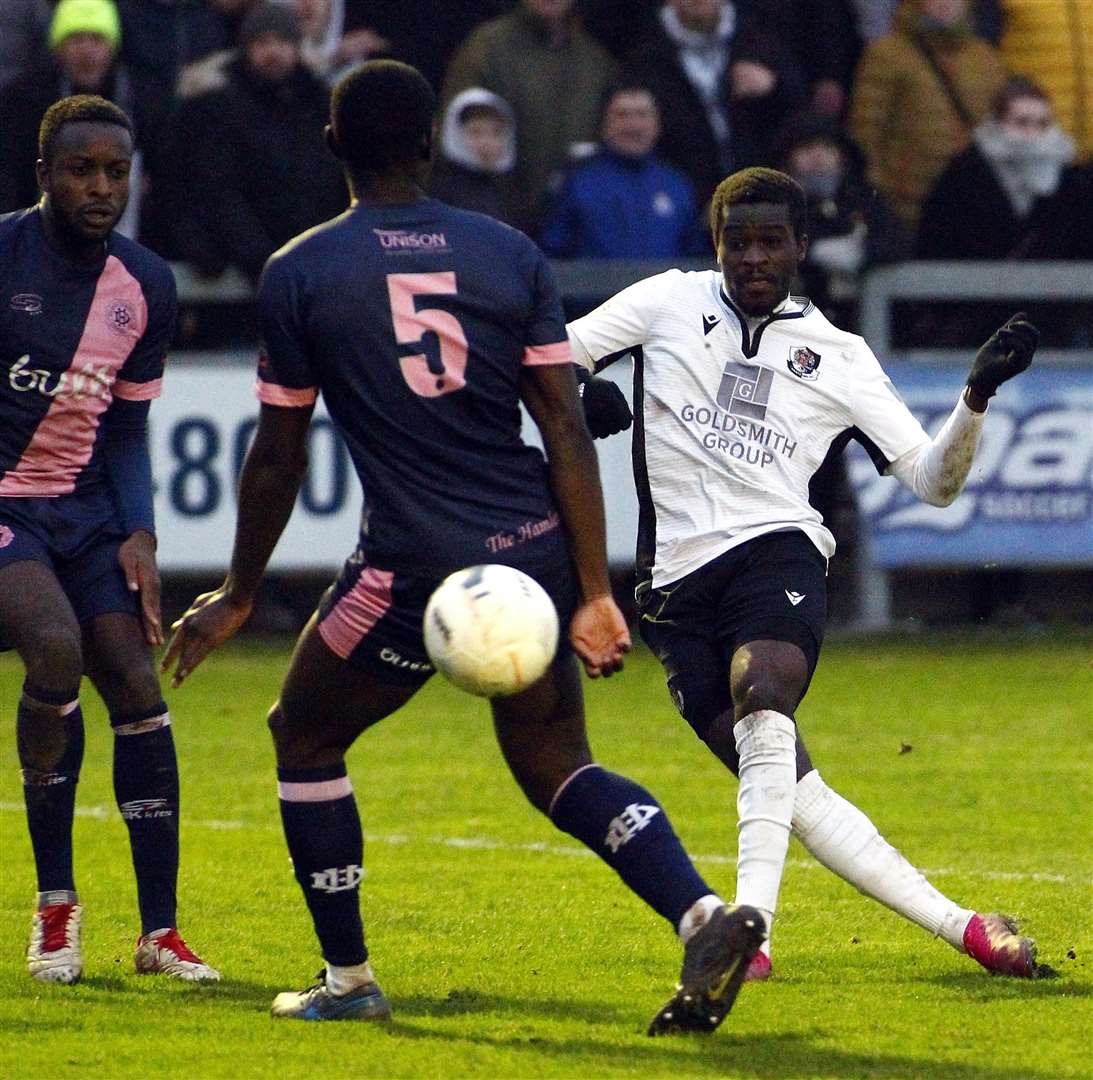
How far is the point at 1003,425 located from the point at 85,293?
8491 millimetres

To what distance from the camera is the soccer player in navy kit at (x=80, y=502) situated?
632 cm

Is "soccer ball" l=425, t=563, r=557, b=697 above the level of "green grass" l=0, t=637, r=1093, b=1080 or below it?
above

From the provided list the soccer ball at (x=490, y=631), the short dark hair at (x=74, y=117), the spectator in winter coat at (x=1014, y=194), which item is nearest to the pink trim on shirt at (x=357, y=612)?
the soccer ball at (x=490, y=631)

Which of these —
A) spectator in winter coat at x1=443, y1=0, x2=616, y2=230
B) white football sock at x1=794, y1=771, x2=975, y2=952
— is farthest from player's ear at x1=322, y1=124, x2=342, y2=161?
spectator in winter coat at x1=443, y1=0, x2=616, y2=230

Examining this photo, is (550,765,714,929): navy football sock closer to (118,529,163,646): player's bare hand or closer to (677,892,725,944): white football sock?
(677,892,725,944): white football sock

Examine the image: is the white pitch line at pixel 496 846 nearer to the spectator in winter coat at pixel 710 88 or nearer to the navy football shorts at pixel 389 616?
the navy football shorts at pixel 389 616

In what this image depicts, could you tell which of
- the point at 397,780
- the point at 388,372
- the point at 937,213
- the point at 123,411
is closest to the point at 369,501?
the point at 388,372

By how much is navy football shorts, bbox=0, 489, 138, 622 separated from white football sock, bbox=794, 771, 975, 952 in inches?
74.8

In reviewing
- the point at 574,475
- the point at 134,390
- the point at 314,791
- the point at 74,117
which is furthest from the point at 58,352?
the point at 574,475

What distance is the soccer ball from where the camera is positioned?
5039mm

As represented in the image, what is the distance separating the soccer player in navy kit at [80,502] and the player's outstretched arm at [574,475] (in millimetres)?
1612

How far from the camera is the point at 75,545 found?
645 cm

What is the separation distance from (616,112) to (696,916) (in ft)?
28.8

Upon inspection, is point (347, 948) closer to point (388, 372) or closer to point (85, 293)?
point (388, 372)
